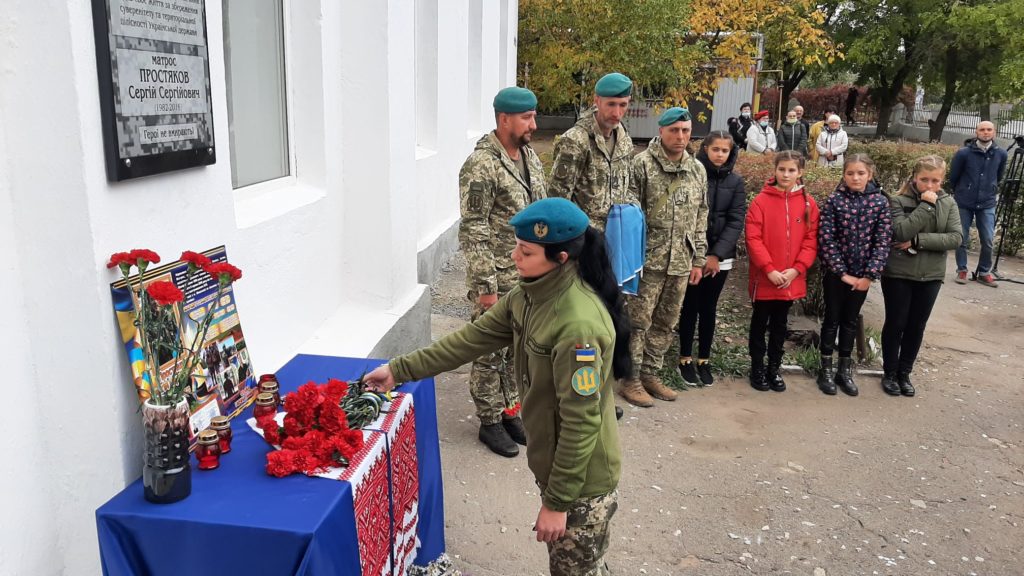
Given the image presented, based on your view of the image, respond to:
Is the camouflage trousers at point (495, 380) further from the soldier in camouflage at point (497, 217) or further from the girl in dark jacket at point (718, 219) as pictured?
the girl in dark jacket at point (718, 219)

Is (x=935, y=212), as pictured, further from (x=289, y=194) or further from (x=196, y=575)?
(x=196, y=575)

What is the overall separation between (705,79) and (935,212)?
10.9 meters

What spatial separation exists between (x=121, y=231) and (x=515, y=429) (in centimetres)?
259

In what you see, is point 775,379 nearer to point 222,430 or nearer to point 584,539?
point 584,539

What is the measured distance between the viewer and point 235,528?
2.08m

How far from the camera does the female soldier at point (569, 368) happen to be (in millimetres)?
Result: 2289

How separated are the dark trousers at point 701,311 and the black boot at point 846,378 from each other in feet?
3.09

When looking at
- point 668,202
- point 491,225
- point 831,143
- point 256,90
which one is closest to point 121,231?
point 256,90

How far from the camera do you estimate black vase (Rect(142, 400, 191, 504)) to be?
7.16ft

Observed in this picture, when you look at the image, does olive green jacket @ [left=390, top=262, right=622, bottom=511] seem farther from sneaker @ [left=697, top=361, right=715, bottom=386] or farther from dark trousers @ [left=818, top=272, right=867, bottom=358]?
dark trousers @ [left=818, top=272, right=867, bottom=358]

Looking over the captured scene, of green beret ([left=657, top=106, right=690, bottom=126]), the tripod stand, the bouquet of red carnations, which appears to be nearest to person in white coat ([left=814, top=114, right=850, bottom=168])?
the tripod stand

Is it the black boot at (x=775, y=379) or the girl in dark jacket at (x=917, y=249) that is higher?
the girl in dark jacket at (x=917, y=249)

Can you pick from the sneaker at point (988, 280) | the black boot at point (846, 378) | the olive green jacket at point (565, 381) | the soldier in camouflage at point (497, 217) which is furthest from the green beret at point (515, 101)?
the sneaker at point (988, 280)

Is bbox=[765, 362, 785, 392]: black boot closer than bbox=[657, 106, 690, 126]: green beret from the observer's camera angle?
No
